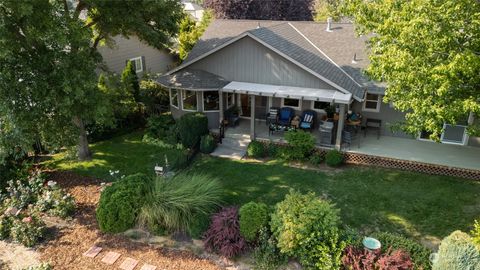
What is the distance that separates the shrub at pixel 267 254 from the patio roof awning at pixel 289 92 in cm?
747

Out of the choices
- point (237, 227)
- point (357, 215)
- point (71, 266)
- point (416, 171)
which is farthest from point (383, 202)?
point (71, 266)

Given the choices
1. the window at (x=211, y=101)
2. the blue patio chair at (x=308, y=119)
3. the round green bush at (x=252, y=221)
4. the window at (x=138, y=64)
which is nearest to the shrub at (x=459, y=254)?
the round green bush at (x=252, y=221)

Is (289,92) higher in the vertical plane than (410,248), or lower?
higher

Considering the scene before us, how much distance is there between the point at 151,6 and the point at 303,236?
1088 centimetres

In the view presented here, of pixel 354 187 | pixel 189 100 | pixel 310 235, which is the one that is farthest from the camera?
pixel 189 100

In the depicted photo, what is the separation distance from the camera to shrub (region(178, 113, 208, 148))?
1688 cm

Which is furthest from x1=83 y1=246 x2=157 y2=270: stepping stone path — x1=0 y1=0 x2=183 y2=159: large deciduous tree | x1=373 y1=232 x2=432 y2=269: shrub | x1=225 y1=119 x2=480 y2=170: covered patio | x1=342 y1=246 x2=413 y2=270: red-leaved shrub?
x1=225 y1=119 x2=480 y2=170: covered patio

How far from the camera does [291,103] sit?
60.4 ft

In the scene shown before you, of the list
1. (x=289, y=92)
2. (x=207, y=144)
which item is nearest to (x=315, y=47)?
(x=289, y=92)

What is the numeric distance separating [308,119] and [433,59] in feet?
26.7

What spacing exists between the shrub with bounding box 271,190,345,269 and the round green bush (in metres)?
0.41

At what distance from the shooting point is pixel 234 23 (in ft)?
74.6

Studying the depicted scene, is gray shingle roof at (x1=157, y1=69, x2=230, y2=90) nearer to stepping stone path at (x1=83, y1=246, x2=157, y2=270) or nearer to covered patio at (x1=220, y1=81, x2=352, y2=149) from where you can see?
covered patio at (x1=220, y1=81, x2=352, y2=149)

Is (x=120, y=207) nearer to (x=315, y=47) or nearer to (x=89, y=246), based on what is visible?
(x=89, y=246)
